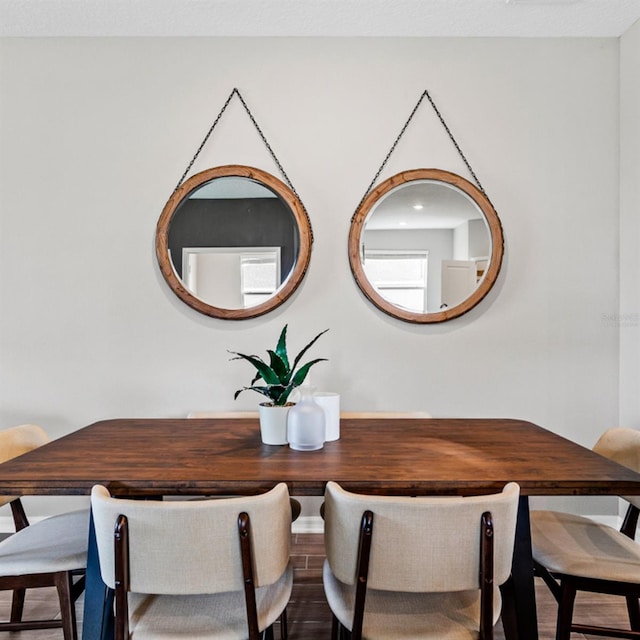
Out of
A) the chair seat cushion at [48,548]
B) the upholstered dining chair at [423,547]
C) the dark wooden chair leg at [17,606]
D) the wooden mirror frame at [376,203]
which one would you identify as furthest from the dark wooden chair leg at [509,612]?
the dark wooden chair leg at [17,606]

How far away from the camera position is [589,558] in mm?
1460

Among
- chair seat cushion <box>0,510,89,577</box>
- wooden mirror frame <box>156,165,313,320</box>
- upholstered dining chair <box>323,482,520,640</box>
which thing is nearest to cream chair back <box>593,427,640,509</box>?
upholstered dining chair <box>323,482,520,640</box>

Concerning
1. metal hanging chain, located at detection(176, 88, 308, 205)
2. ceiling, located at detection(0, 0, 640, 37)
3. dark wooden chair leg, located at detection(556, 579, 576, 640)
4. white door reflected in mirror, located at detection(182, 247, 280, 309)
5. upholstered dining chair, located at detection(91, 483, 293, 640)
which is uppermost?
ceiling, located at detection(0, 0, 640, 37)

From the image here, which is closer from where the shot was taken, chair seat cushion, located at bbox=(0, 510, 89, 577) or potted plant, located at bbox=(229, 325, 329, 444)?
chair seat cushion, located at bbox=(0, 510, 89, 577)

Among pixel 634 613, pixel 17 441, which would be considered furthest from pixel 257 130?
pixel 634 613

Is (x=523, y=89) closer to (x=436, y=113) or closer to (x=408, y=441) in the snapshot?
(x=436, y=113)

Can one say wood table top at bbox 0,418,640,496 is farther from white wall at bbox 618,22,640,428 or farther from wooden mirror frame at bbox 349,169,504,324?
white wall at bbox 618,22,640,428

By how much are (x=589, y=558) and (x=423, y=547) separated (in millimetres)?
705

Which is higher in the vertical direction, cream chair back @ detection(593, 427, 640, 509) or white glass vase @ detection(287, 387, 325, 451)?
white glass vase @ detection(287, 387, 325, 451)

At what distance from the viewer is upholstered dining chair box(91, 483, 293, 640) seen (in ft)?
3.50

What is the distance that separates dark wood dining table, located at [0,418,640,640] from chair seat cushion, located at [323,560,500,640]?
0.76 ft

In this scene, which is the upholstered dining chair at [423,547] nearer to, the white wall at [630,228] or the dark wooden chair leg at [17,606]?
the dark wooden chair leg at [17,606]

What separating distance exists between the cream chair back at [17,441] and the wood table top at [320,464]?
0.64 ft

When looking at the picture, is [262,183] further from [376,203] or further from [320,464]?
[320,464]
